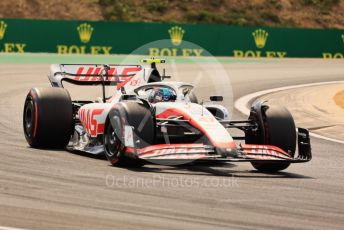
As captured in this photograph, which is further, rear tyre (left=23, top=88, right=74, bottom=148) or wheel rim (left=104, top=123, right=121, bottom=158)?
rear tyre (left=23, top=88, right=74, bottom=148)

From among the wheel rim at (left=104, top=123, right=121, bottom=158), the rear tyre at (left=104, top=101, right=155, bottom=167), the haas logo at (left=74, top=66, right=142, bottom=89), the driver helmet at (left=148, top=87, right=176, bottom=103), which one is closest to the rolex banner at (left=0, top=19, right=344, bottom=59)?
the haas logo at (left=74, top=66, right=142, bottom=89)

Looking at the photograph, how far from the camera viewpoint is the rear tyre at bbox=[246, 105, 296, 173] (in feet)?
39.5

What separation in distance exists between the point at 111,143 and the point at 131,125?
593 mm

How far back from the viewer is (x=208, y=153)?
11.0 metres

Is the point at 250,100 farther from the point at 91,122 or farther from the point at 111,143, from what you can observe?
the point at 111,143

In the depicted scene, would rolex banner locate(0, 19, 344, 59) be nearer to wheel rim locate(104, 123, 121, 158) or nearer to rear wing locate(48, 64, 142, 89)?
rear wing locate(48, 64, 142, 89)

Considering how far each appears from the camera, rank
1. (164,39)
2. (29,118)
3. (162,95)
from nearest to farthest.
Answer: (162,95) → (29,118) → (164,39)

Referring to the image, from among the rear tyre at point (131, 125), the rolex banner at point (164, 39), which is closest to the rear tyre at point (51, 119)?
the rear tyre at point (131, 125)

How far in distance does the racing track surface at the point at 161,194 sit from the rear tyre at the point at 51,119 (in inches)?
10.3

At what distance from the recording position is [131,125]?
1140cm

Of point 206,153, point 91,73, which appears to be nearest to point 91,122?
point 206,153

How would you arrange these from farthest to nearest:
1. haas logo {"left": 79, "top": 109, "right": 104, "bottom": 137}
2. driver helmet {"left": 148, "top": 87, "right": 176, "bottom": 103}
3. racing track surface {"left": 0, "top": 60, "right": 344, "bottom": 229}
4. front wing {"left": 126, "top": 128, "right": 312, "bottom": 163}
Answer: haas logo {"left": 79, "top": 109, "right": 104, "bottom": 137} → driver helmet {"left": 148, "top": 87, "right": 176, "bottom": 103} → front wing {"left": 126, "top": 128, "right": 312, "bottom": 163} → racing track surface {"left": 0, "top": 60, "right": 344, "bottom": 229}

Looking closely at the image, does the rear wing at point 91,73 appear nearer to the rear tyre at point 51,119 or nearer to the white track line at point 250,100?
the rear tyre at point 51,119

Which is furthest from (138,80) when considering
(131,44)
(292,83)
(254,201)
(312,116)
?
(131,44)
